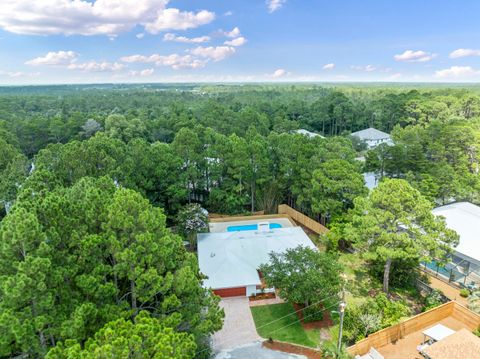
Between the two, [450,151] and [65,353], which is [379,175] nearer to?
[450,151]

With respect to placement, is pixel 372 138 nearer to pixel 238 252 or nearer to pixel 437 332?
pixel 238 252

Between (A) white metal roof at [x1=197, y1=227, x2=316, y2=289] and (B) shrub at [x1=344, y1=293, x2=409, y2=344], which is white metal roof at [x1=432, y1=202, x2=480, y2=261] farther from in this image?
(A) white metal roof at [x1=197, y1=227, x2=316, y2=289]

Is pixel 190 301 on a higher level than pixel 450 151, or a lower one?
lower

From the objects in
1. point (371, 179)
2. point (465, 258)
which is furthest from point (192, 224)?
point (371, 179)

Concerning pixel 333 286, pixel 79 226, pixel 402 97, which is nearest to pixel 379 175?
pixel 333 286

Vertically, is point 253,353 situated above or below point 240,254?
below
